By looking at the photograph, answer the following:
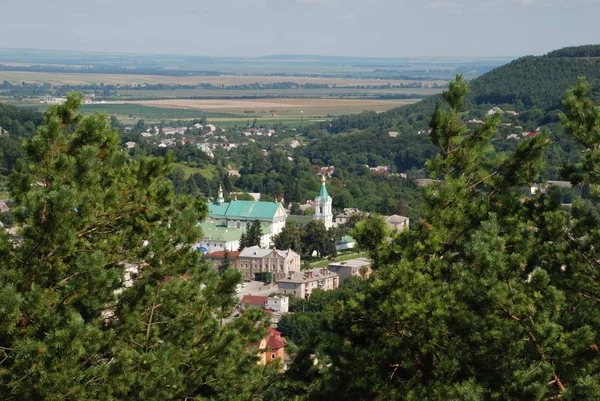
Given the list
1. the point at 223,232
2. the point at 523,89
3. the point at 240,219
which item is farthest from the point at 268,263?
the point at 523,89

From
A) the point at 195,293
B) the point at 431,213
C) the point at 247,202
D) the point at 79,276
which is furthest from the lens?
the point at 247,202

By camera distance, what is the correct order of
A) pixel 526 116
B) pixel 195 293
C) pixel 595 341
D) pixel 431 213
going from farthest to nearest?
1. pixel 526 116
2. pixel 195 293
3. pixel 431 213
4. pixel 595 341

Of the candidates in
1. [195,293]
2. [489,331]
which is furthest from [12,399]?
[489,331]

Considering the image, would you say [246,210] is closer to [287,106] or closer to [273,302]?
[273,302]

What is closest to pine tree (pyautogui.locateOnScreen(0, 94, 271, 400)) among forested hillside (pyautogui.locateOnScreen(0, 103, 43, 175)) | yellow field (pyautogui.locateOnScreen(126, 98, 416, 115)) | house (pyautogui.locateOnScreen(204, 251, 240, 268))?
house (pyautogui.locateOnScreen(204, 251, 240, 268))

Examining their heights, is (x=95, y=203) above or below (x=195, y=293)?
above

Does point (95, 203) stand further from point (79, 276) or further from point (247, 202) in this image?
point (247, 202)

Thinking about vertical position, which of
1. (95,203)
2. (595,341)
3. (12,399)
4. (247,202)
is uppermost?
(95,203)
